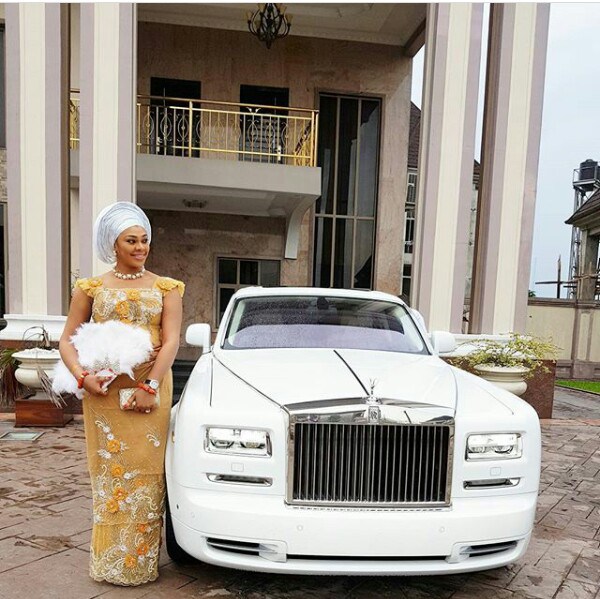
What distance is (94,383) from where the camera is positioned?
2543mm

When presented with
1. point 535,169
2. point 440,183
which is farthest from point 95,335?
point 535,169

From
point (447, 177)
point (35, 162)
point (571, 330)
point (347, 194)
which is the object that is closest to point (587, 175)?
point (571, 330)

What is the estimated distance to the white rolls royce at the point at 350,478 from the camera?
232 cm

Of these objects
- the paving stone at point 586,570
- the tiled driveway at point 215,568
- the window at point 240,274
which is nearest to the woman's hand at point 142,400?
the tiled driveway at point 215,568

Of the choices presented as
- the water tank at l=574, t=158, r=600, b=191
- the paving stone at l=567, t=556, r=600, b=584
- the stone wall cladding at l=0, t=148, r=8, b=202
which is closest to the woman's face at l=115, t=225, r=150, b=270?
the paving stone at l=567, t=556, r=600, b=584

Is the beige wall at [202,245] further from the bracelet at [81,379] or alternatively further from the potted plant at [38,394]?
the bracelet at [81,379]

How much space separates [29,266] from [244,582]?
5565mm

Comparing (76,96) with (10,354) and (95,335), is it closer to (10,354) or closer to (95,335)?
(10,354)

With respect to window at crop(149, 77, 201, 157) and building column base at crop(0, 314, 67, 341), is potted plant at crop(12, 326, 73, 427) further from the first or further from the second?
window at crop(149, 77, 201, 157)

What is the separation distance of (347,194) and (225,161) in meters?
4.19

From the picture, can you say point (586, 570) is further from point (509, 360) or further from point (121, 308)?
point (509, 360)

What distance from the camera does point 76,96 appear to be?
10242mm

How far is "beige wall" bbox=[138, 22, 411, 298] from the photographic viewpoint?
11.3 m

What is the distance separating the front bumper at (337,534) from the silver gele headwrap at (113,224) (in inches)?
51.2
